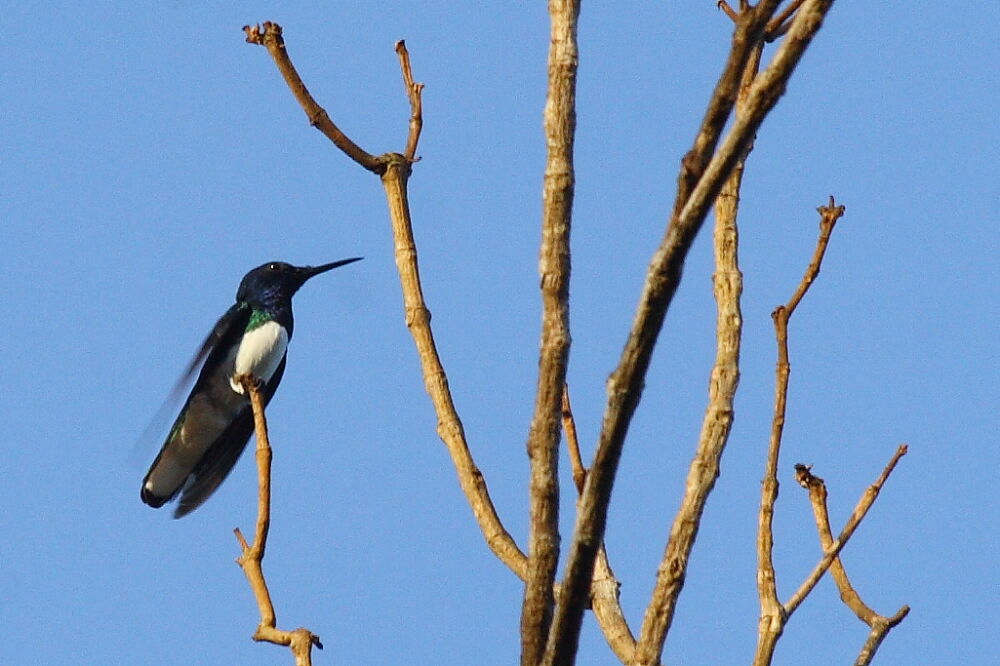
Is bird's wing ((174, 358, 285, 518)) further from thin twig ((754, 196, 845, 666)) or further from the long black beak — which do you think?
thin twig ((754, 196, 845, 666))

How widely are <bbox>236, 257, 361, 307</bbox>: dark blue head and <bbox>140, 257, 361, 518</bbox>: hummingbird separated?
17cm

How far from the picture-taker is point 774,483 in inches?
Answer: 125

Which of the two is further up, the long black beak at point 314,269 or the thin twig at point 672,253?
the long black beak at point 314,269

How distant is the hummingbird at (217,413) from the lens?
26.3ft

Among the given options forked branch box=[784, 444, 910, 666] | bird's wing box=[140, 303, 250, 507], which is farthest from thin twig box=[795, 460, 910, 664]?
bird's wing box=[140, 303, 250, 507]

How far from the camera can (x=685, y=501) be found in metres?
3.25

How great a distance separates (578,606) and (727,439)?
3.49 ft

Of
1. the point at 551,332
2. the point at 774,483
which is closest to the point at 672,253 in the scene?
the point at 551,332

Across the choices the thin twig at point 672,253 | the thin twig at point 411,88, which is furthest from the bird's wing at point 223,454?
the thin twig at point 672,253

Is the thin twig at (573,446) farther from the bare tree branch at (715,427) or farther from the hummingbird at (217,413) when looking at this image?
the hummingbird at (217,413)

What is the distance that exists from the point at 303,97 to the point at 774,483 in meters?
1.72

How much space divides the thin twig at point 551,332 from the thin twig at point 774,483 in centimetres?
61

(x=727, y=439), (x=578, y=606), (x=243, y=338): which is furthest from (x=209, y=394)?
(x=578, y=606)

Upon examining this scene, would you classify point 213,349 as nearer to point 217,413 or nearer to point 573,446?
point 217,413
